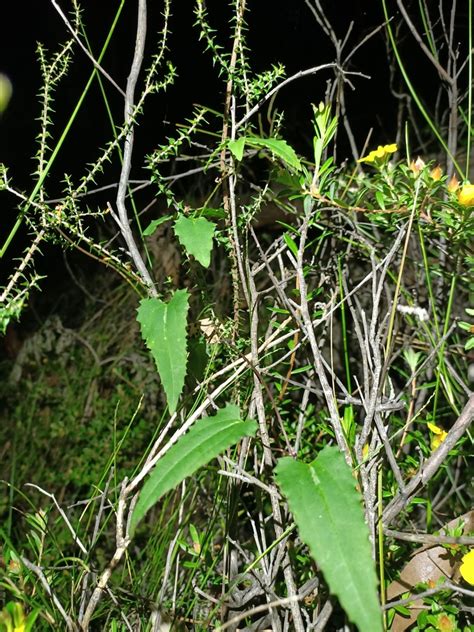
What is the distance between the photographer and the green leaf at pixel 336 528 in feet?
1.39

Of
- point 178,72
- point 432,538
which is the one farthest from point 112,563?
point 178,72

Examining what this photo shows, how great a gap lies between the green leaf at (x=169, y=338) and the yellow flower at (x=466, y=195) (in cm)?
37

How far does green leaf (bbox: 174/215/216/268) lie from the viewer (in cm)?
59

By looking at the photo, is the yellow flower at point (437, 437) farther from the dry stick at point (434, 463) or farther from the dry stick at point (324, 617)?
the dry stick at point (324, 617)

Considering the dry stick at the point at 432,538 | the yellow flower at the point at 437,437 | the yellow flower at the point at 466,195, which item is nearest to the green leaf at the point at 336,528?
the dry stick at the point at 432,538

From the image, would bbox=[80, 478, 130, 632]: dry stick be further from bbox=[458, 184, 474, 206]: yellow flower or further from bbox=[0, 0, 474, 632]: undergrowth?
bbox=[458, 184, 474, 206]: yellow flower

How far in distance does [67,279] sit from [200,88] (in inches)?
23.1

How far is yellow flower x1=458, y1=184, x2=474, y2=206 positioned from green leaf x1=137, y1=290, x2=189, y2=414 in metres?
0.37

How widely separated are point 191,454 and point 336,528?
0.12 metres

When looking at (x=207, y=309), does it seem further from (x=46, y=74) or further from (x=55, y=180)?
(x=55, y=180)

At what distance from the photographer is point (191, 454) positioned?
0.50m

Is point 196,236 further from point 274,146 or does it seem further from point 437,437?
point 437,437

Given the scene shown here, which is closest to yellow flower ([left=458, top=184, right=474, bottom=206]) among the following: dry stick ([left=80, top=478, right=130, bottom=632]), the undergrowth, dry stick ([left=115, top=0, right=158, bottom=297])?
the undergrowth

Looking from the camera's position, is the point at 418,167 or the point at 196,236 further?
the point at 418,167
